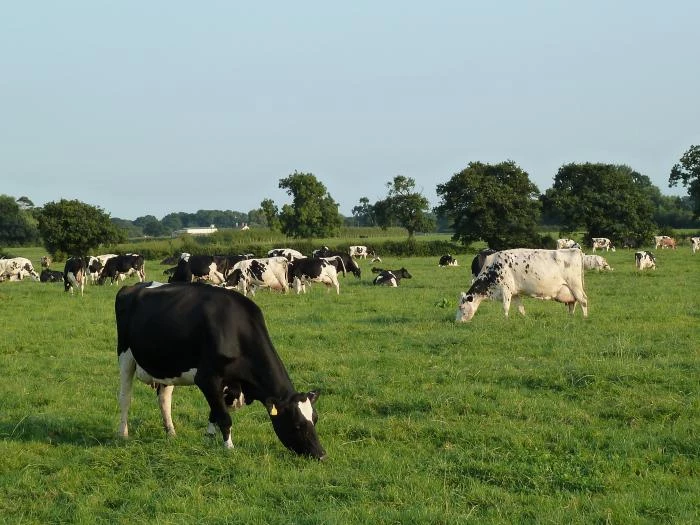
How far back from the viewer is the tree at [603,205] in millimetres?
67062

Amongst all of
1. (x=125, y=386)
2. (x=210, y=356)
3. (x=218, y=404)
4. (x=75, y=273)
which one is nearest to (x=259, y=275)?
(x=75, y=273)

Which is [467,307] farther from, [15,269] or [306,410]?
[15,269]

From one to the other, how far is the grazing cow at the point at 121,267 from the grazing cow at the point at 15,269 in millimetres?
9299

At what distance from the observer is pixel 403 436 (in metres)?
8.59

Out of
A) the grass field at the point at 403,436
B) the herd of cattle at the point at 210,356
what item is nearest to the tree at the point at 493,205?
the grass field at the point at 403,436

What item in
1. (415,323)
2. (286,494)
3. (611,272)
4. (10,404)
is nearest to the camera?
(286,494)

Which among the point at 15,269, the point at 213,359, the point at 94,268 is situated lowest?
the point at 15,269

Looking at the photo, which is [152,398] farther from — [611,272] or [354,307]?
[611,272]

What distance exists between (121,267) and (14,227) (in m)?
78.6

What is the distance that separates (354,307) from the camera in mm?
22234

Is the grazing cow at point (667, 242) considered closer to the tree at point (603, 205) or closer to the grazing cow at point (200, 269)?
the tree at point (603, 205)

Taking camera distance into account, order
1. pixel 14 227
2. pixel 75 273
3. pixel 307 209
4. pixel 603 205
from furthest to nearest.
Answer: pixel 14 227
pixel 307 209
pixel 603 205
pixel 75 273

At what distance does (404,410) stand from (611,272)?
1143 inches

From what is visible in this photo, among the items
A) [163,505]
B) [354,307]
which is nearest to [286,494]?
[163,505]
